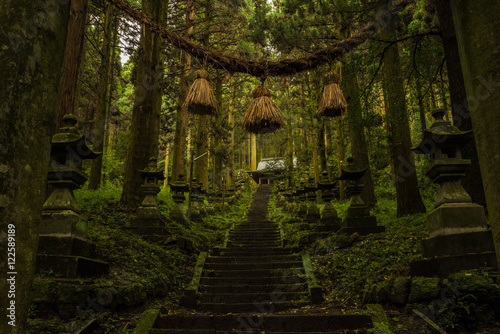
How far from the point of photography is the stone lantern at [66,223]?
12.7ft

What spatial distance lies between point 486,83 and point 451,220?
3.41 m

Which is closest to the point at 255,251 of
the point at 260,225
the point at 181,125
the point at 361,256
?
the point at 361,256

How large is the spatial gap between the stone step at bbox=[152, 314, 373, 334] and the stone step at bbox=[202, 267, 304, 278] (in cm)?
236

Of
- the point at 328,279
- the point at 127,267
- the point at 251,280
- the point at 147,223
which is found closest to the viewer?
the point at 127,267

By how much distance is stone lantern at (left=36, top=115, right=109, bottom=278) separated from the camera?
3857mm

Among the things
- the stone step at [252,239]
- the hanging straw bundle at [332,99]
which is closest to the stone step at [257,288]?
the hanging straw bundle at [332,99]

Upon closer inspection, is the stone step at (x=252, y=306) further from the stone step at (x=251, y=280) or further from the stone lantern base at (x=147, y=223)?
the stone lantern base at (x=147, y=223)

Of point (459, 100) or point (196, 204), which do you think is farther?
point (196, 204)

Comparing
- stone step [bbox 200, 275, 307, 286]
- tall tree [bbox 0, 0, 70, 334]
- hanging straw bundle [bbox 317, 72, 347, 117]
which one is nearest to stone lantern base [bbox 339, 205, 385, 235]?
stone step [bbox 200, 275, 307, 286]

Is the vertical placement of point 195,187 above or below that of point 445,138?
above

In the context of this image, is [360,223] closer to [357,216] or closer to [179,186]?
[357,216]

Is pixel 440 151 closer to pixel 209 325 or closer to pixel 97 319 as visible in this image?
pixel 209 325

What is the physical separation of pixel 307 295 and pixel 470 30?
503cm

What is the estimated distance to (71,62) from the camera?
17.0 feet
